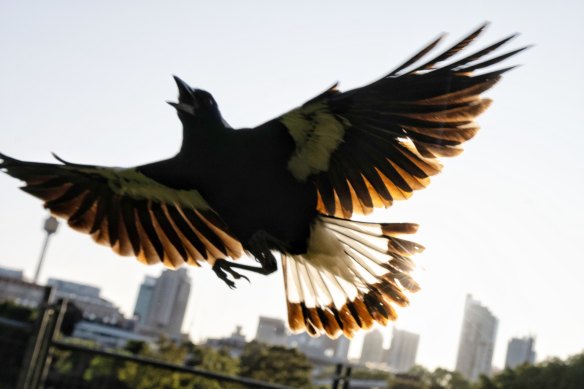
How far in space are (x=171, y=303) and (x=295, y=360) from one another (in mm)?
26245

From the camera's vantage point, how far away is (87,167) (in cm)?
400

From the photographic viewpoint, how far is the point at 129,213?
14.4ft

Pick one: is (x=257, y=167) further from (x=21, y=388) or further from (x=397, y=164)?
(x=21, y=388)

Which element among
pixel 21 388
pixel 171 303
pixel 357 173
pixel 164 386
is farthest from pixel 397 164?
pixel 171 303

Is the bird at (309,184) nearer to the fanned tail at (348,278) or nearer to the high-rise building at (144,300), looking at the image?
the fanned tail at (348,278)

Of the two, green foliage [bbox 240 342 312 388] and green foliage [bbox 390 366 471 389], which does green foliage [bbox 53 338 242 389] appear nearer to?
green foliage [bbox 240 342 312 388]

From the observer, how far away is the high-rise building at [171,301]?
35.3m

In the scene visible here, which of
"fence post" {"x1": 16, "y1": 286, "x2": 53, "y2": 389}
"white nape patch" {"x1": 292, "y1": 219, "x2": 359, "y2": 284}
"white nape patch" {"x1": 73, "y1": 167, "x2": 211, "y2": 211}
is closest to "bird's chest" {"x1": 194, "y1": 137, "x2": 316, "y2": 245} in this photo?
"white nape patch" {"x1": 292, "y1": 219, "x2": 359, "y2": 284}

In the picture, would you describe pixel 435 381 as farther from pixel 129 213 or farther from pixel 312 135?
pixel 312 135

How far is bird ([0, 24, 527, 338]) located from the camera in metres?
3.07

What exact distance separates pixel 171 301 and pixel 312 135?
37.4 metres

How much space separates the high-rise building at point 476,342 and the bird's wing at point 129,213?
26063mm

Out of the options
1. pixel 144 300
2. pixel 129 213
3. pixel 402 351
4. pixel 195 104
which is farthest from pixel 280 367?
pixel 144 300

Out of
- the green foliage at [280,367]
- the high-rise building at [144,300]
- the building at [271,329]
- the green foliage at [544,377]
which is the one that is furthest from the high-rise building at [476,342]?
the high-rise building at [144,300]
